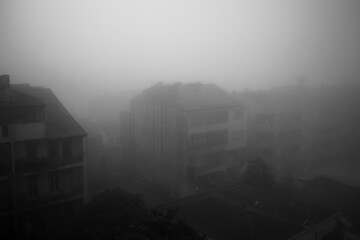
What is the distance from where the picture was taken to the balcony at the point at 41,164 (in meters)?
17.6

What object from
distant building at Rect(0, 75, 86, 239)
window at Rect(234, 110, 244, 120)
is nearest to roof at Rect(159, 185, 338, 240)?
distant building at Rect(0, 75, 86, 239)

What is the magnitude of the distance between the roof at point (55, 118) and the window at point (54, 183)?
225cm

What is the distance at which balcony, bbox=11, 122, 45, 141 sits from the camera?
1728cm

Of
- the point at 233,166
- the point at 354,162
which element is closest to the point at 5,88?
the point at 233,166

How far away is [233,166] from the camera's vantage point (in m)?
32.6

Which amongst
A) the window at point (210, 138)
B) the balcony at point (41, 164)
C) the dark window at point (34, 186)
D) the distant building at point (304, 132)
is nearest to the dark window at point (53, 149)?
the balcony at point (41, 164)

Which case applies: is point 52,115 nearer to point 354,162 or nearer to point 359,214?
point 359,214

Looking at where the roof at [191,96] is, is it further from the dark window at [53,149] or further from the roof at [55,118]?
the dark window at [53,149]

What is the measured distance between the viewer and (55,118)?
64.1ft

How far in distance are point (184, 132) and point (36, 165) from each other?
1375cm

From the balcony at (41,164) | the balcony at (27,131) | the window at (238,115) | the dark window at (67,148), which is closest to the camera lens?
the balcony at (27,131)

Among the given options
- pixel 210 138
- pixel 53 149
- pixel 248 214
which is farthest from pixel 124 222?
pixel 210 138

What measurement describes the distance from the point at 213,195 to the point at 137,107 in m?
14.5

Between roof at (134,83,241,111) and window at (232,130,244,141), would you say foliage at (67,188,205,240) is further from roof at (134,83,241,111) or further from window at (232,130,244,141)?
window at (232,130,244,141)
